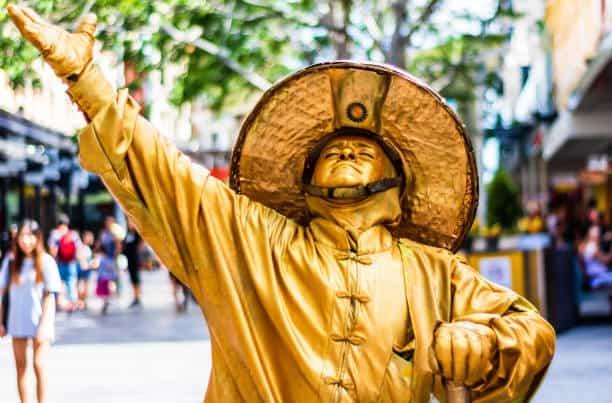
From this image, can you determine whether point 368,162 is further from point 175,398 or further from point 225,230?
point 175,398

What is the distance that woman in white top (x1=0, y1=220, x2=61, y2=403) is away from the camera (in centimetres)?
835

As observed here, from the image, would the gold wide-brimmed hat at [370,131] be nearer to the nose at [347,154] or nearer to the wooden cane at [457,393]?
the nose at [347,154]

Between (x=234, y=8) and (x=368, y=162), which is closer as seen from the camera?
(x=368, y=162)

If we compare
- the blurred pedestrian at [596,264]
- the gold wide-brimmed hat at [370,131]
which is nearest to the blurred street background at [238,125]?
the blurred pedestrian at [596,264]

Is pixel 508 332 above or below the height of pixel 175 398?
above

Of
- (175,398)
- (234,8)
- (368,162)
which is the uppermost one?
(234,8)

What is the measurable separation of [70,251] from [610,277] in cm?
794

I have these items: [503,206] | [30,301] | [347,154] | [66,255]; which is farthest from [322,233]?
[503,206]

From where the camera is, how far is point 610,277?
48.6 ft

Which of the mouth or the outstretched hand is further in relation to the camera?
the mouth

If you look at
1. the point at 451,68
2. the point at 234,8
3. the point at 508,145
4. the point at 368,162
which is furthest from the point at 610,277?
the point at 508,145

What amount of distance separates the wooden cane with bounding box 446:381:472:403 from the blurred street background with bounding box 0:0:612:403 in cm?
576

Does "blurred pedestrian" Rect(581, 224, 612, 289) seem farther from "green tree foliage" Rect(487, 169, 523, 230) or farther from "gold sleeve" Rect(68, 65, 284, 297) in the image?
"gold sleeve" Rect(68, 65, 284, 297)

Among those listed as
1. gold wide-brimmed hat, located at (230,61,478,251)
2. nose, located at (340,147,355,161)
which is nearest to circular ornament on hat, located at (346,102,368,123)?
gold wide-brimmed hat, located at (230,61,478,251)
